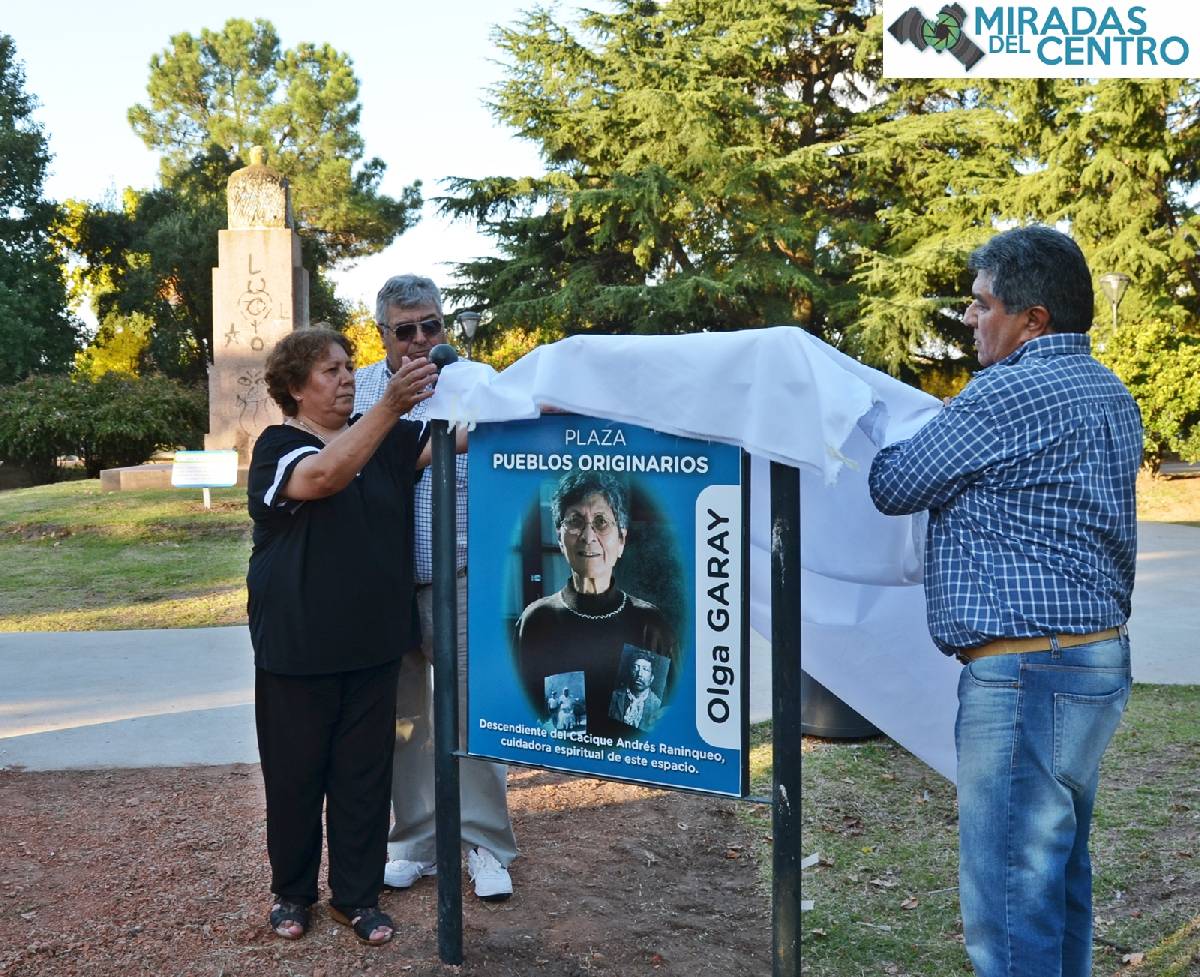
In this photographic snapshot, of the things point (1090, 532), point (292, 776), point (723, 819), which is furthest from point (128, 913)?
point (1090, 532)

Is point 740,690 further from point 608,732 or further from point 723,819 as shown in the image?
point 723,819

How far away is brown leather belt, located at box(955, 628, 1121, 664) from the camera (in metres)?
2.21

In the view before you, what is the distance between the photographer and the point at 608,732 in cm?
279

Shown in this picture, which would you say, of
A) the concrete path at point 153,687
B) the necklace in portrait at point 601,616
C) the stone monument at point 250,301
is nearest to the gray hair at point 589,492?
the necklace in portrait at point 601,616

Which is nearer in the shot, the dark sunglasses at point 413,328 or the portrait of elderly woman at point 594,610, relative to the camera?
the portrait of elderly woman at point 594,610

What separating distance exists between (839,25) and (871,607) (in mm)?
28894

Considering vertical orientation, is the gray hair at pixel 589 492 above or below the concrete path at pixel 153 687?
above

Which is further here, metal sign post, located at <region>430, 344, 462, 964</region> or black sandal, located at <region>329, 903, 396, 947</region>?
black sandal, located at <region>329, 903, 396, 947</region>

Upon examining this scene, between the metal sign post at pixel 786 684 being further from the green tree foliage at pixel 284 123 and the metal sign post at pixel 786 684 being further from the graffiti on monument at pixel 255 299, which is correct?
the green tree foliage at pixel 284 123

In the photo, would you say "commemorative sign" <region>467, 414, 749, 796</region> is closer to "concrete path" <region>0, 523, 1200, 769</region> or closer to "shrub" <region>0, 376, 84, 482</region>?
"concrete path" <region>0, 523, 1200, 769</region>

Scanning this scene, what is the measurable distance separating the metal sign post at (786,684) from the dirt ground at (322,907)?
0.68 meters

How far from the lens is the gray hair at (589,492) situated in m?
2.72

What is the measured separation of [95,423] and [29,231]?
76.3 ft

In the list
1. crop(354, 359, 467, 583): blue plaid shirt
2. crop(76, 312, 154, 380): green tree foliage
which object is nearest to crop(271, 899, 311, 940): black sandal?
crop(354, 359, 467, 583): blue plaid shirt
